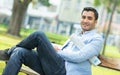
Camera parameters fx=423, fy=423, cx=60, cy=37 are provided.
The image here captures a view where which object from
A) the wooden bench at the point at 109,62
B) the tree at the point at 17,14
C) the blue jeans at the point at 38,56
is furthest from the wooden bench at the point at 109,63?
the tree at the point at 17,14

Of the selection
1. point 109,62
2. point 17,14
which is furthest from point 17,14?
point 109,62

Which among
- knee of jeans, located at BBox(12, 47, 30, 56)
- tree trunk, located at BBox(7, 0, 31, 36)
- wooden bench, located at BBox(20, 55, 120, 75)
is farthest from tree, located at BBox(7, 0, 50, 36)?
knee of jeans, located at BBox(12, 47, 30, 56)

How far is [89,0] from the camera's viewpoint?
78.4 meters

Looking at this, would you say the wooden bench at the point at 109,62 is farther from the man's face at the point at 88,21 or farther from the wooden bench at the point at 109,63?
the man's face at the point at 88,21

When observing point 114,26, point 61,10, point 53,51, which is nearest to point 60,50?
point 53,51

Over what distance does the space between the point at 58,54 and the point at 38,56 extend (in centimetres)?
26

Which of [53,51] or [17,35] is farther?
[17,35]

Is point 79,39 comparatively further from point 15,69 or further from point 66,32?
point 66,32

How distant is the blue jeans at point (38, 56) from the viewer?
5.31 meters

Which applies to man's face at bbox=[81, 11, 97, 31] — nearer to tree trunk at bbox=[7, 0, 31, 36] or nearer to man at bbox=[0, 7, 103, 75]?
man at bbox=[0, 7, 103, 75]

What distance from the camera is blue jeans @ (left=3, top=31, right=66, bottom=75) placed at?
5.31 meters

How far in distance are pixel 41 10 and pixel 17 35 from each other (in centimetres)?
5360

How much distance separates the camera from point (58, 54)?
5508mm

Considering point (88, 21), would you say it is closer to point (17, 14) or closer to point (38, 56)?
point (38, 56)
